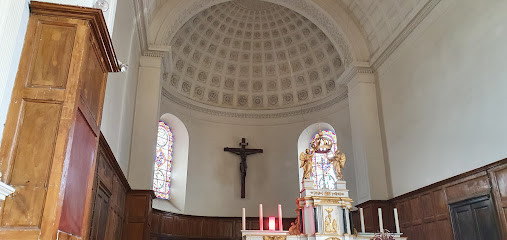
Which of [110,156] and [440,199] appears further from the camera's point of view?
[440,199]

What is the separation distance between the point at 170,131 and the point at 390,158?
893cm

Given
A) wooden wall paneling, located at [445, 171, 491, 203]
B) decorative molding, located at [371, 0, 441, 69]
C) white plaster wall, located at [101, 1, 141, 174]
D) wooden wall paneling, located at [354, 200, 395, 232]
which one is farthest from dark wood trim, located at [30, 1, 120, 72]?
wooden wall paneling, located at [354, 200, 395, 232]

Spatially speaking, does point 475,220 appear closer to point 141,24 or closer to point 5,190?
Answer: point 5,190

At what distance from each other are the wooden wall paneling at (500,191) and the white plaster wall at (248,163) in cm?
749

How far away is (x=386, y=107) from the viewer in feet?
43.0

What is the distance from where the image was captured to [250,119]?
706 inches

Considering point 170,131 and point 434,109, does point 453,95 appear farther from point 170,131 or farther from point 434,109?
point 170,131

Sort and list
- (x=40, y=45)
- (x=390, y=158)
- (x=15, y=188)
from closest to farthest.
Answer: (x=15, y=188) → (x=40, y=45) → (x=390, y=158)

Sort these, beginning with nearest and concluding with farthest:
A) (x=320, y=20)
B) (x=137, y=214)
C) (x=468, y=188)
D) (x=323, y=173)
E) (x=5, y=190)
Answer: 1. (x=5, y=190)
2. (x=468, y=188)
3. (x=137, y=214)
4. (x=320, y=20)
5. (x=323, y=173)

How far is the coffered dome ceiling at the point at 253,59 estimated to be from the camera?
54.3 ft

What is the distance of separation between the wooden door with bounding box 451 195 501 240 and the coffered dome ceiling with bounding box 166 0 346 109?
7.83 metres

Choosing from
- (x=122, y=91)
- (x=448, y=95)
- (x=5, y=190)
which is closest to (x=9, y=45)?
(x=5, y=190)

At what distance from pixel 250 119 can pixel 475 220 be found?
10.7 metres

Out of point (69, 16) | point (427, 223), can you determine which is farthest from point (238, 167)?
point (69, 16)
